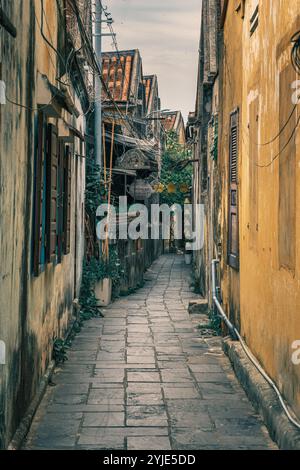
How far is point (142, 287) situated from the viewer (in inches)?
744

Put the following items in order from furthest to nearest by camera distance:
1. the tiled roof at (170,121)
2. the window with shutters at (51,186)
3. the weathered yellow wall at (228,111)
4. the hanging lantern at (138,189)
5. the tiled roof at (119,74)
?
the tiled roof at (170,121)
the tiled roof at (119,74)
the hanging lantern at (138,189)
the weathered yellow wall at (228,111)
the window with shutters at (51,186)

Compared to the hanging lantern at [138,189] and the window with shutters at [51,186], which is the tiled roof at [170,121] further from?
the window with shutters at [51,186]

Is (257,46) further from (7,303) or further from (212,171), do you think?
(212,171)

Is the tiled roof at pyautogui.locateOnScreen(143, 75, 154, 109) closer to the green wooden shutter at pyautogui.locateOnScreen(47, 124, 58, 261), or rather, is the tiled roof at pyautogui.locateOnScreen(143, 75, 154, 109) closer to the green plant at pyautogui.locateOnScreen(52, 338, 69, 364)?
the green plant at pyautogui.locateOnScreen(52, 338, 69, 364)

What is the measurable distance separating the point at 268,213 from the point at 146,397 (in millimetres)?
2403

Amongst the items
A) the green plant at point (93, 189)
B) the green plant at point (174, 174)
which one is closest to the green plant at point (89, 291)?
the green plant at point (93, 189)

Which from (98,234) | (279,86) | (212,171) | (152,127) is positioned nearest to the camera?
(279,86)

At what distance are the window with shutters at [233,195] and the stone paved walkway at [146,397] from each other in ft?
4.82

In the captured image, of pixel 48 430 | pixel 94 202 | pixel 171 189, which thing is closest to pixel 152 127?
pixel 171 189

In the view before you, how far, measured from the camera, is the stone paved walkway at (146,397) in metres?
5.80

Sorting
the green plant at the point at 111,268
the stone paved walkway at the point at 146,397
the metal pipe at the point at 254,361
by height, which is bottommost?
the stone paved walkway at the point at 146,397

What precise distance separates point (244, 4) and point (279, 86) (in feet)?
10.00

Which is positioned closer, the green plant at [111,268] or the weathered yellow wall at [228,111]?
the weathered yellow wall at [228,111]

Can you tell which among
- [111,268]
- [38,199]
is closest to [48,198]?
[38,199]
